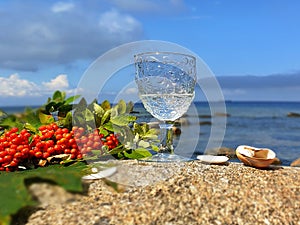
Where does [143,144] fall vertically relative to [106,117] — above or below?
below

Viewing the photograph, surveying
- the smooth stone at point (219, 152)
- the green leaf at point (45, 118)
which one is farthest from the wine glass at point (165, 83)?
the smooth stone at point (219, 152)

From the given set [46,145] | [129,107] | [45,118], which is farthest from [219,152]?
[46,145]

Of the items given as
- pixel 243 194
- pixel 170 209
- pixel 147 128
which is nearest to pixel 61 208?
pixel 170 209

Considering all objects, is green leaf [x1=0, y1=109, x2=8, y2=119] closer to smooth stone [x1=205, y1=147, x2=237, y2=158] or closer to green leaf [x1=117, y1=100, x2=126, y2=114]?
green leaf [x1=117, y1=100, x2=126, y2=114]

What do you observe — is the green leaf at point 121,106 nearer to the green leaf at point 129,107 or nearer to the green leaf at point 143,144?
the green leaf at point 129,107

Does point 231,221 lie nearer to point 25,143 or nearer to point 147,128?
point 147,128

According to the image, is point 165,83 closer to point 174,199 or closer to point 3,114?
point 174,199

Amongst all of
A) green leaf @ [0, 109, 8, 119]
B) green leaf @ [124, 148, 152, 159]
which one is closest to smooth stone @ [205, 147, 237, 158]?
green leaf @ [124, 148, 152, 159]

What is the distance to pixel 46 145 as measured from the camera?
225cm

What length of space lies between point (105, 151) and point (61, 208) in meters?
0.77

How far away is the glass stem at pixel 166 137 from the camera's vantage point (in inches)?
89.7

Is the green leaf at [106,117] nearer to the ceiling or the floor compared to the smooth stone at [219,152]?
nearer to the ceiling

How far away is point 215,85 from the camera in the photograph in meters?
2.39

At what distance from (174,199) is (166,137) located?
2.36 feet
